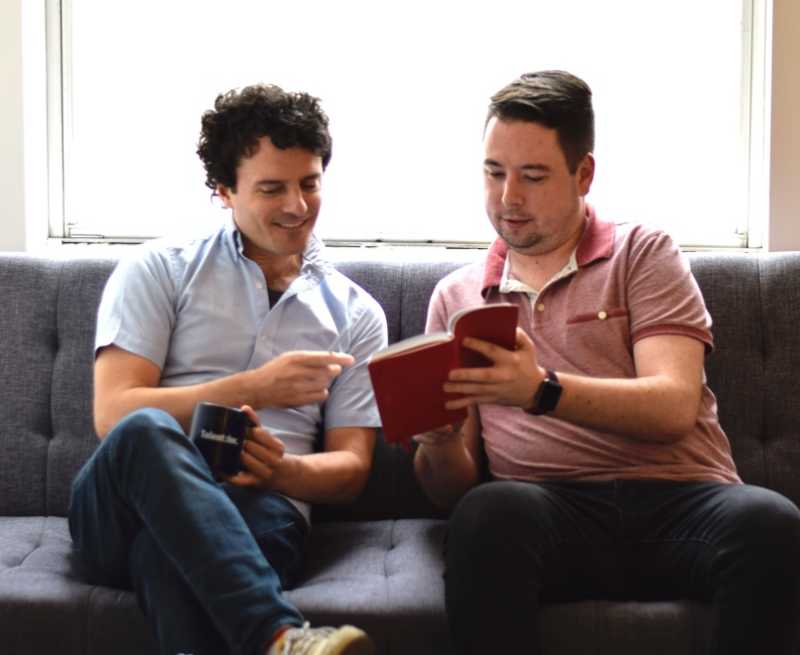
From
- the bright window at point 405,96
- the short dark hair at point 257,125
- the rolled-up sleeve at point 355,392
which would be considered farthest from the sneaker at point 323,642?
the bright window at point 405,96

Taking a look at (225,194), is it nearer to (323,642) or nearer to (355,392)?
(355,392)

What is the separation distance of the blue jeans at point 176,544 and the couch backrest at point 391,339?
0.50 metres

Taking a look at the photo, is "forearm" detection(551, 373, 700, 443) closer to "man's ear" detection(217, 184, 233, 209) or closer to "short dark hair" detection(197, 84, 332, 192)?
"short dark hair" detection(197, 84, 332, 192)

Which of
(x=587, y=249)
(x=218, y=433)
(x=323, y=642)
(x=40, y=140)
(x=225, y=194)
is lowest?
(x=323, y=642)

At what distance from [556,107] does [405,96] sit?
0.92 meters

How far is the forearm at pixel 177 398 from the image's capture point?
2094 mm

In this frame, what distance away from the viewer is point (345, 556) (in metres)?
2.18

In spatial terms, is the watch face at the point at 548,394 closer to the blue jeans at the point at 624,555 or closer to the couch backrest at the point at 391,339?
the blue jeans at the point at 624,555

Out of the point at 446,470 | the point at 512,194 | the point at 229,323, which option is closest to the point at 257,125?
the point at 229,323

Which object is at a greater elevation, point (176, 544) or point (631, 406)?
point (631, 406)

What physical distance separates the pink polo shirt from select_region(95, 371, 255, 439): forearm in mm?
482

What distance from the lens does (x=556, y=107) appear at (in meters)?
2.19

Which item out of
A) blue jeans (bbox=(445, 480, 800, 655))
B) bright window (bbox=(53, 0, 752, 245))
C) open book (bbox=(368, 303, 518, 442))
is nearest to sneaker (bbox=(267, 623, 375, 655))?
blue jeans (bbox=(445, 480, 800, 655))

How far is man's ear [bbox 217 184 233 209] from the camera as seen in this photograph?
2371 millimetres
